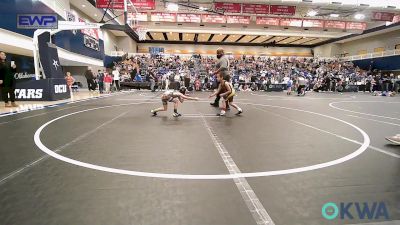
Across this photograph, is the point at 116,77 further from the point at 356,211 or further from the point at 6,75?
the point at 356,211

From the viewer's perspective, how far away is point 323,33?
3453 centimetres

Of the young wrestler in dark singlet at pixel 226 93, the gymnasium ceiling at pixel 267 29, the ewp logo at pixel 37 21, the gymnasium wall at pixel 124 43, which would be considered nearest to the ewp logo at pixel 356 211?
the young wrestler in dark singlet at pixel 226 93

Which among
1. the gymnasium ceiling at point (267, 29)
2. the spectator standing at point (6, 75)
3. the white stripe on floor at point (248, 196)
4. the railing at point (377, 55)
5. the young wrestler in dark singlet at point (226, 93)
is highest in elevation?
the gymnasium ceiling at point (267, 29)

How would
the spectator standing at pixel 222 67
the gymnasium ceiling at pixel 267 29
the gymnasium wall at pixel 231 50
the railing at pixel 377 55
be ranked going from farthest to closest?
1. the gymnasium wall at pixel 231 50
2. the railing at pixel 377 55
3. the gymnasium ceiling at pixel 267 29
4. the spectator standing at pixel 222 67

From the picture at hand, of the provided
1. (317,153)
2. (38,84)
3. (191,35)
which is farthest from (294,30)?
(317,153)

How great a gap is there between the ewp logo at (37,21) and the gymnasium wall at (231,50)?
2893cm

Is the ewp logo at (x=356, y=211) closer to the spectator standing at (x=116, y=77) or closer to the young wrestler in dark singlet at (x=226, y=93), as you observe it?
the young wrestler in dark singlet at (x=226, y=93)

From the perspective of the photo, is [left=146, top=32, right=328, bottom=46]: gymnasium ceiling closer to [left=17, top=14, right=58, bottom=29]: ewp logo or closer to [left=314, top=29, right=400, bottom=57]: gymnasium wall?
[left=314, top=29, right=400, bottom=57]: gymnasium wall

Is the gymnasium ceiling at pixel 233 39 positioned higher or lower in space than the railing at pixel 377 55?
higher

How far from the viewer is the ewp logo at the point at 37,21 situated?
35.5 ft

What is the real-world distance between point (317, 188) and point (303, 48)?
4620 centimetres

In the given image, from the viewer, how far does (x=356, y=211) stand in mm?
1833

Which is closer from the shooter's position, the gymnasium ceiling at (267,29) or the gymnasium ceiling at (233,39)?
the gymnasium ceiling at (267,29)

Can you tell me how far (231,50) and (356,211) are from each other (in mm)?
42208
